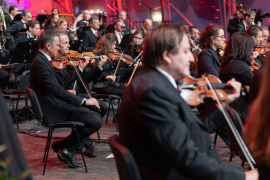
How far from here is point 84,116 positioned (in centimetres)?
308

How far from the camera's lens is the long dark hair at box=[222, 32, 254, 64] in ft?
9.64

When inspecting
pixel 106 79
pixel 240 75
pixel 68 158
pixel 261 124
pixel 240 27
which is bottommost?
pixel 68 158

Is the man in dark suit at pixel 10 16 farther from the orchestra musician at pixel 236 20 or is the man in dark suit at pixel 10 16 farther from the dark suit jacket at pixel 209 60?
the dark suit jacket at pixel 209 60

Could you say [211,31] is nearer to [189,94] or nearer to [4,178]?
[189,94]

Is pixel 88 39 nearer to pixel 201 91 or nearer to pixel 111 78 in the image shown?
pixel 111 78

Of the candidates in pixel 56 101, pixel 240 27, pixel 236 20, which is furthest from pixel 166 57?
pixel 236 20

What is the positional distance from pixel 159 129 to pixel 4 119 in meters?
0.55

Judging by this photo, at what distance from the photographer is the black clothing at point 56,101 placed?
2.99 meters

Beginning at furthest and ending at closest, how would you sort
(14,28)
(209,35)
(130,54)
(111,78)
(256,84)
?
(14,28)
(130,54)
(111,78)
(209,35)
(256,84)

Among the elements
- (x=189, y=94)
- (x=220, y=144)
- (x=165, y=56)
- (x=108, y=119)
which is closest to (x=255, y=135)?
(x=165, y=56)

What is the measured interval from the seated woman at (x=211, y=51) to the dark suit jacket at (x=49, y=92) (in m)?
Result: 1.44

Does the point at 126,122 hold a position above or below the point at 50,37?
below

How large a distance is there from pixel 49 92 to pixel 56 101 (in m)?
0.12

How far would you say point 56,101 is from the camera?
3102mm
